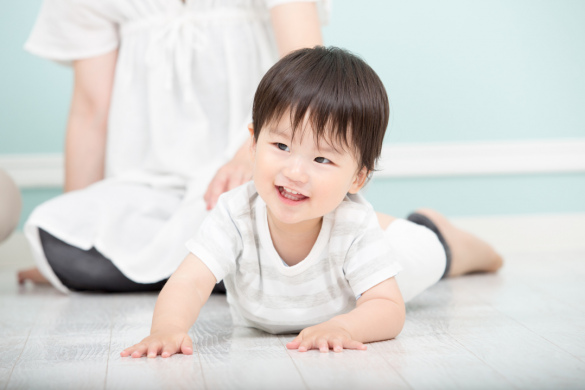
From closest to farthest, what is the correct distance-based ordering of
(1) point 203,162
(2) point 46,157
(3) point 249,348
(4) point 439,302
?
(3) point 249,348 < (4) point 439,302 < (1) point 203,162 < (2) point 46,157

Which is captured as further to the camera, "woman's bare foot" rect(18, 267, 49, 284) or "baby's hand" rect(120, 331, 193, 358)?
"woman's bare foot" rect(18, 267, 49, 284)

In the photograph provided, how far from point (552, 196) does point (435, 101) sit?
0.40m

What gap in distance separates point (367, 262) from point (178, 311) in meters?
0.23

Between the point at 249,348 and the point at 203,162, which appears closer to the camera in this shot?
the point at 249,348

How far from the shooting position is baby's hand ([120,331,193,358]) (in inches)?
28.3

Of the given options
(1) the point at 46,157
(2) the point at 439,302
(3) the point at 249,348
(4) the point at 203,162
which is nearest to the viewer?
(3) the point at 249,348

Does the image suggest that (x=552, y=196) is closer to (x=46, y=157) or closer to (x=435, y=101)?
(x=435, y=101)

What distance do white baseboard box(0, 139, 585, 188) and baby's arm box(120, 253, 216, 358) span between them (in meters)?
1.06

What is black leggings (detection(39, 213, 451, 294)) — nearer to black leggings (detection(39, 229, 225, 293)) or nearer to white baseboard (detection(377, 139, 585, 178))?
black leggings (detection(39, 229, 225, 293))

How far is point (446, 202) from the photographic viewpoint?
73.4 inches

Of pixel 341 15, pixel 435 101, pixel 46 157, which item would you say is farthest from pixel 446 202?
pixel 46 157

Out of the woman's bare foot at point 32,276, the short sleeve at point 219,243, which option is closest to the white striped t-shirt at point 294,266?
the short sleeve at point 219,243

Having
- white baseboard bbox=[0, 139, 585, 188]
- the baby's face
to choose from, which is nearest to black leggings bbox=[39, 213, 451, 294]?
the baby's face

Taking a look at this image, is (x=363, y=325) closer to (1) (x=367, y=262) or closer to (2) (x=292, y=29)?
(1) (x=367, y=262)
